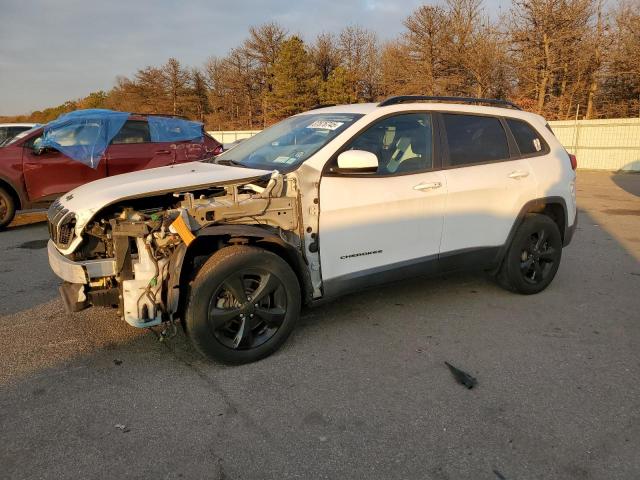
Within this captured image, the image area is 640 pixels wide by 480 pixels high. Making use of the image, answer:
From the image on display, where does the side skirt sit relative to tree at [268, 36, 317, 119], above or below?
below

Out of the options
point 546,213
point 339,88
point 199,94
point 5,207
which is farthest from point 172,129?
Answer: point 199,94

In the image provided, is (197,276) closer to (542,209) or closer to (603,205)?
(542,209)

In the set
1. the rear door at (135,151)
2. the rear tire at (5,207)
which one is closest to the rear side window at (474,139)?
the rear door at (135,151)

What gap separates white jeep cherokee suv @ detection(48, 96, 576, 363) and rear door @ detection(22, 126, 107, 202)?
16.2 feet

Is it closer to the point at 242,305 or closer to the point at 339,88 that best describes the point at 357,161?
the point at 242,305

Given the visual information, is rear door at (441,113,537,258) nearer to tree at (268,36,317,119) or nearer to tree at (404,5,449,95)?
tree at (404,5,449,95)

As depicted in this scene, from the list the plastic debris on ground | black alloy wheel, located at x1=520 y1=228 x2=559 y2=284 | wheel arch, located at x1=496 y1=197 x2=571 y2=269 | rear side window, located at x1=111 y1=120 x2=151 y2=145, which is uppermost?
rear side window, located at x1=111 y1=120 x2=151 y2=145

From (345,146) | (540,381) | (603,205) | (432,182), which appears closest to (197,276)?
(345,146)

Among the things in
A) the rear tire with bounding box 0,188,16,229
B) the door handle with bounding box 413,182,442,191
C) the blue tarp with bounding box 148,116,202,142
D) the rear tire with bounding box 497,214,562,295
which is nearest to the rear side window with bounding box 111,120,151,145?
the blue tarp with bounding box 148,116,202,142

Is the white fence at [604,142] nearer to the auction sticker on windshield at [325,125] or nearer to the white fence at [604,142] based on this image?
the white fence at [604,142]

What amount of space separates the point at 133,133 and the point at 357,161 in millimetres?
6670

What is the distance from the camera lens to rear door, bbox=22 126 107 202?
8.10 meters

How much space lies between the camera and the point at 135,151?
28.5 feet

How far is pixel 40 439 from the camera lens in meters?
2.57
